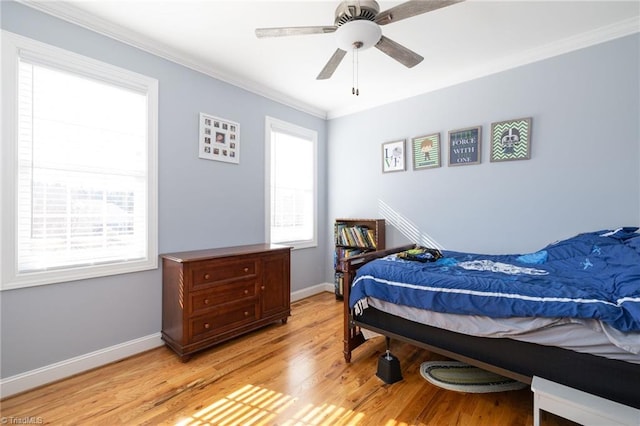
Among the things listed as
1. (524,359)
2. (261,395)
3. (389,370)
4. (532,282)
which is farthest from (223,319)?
(532,282)

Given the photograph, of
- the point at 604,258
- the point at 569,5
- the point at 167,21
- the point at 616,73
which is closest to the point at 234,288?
the point at 167,21

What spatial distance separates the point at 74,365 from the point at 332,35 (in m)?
3.33

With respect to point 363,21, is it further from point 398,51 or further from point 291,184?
point 291,184

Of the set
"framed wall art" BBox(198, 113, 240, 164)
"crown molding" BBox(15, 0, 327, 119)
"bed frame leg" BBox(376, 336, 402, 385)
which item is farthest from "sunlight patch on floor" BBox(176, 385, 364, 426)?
"crown molding" BBox(15, 0, 327, 119)

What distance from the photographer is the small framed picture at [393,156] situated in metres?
3.55

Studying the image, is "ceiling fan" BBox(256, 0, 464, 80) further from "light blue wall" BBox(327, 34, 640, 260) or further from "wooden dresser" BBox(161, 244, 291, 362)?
"wooden dresser" BBox(161, 244, 291, 362)

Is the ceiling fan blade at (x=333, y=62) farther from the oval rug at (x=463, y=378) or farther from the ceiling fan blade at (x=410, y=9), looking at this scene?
the oval rug at (x=463, y=378)

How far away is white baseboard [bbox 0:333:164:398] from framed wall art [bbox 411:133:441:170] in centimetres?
333

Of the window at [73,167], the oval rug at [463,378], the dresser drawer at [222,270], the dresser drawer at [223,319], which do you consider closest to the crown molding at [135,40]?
the window at [73,167]

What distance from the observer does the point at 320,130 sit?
14.0 feet

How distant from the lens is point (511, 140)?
2.79 metres

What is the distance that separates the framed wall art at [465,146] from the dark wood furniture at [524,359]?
1967 mm

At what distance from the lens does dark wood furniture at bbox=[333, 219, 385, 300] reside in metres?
3.61

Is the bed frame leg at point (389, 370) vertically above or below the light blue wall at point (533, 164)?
below
